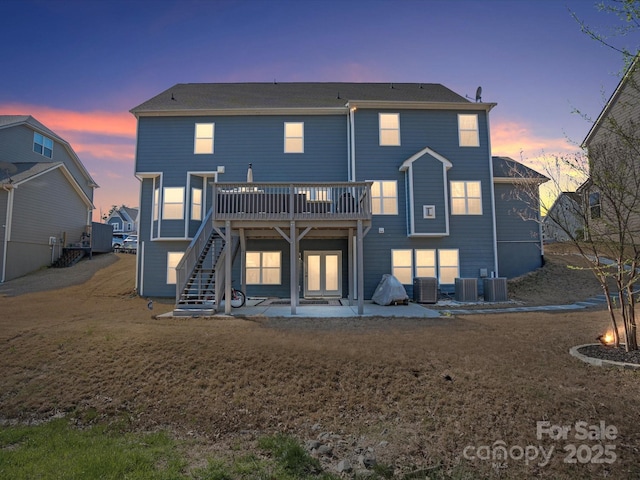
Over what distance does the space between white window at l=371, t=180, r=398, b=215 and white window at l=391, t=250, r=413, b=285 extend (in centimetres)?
172

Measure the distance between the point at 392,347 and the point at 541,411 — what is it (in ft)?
8.25

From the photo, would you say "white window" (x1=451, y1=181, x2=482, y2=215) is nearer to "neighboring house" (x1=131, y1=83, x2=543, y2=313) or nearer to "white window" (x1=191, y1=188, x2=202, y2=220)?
"neighboring house" (x1=131, y1=83, x2=543, y2=313)

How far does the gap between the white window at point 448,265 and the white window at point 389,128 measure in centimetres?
512

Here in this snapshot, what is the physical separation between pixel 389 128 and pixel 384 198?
3074mm

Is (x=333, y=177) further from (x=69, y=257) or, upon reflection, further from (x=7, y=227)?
(x=69, y=257)

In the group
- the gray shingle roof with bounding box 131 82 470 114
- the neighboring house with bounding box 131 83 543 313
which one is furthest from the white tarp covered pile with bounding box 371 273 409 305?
the gray shingle roof with bounding box 131 82 470 114

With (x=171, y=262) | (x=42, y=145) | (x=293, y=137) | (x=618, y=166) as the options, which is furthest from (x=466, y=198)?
(x=42, y=145)

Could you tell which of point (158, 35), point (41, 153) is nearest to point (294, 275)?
point (158, 35)

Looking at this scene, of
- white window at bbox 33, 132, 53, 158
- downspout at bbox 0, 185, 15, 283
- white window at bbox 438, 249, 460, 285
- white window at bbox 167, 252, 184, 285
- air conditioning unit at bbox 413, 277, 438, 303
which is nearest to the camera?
air conditioning unit at bbox 413, 277, 438, 303

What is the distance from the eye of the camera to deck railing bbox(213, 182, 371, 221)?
9.52m

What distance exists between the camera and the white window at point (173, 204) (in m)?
13.6

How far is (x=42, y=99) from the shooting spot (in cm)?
1503

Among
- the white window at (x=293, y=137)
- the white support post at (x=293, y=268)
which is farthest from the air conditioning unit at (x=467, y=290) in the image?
the white window at (x=293, y=137)

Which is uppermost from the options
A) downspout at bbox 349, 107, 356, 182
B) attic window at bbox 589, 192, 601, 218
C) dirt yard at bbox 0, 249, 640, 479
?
downspout at bbox 349, 107, 356, 182
